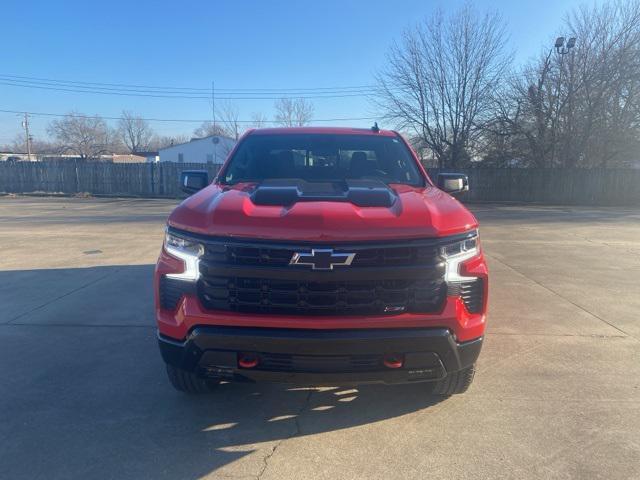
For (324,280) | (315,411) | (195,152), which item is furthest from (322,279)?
(195,152)

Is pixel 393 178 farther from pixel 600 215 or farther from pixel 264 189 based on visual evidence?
pixel 600 215

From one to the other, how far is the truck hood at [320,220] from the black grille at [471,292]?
12.4 inches

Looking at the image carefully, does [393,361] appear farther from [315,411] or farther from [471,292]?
[315,411]

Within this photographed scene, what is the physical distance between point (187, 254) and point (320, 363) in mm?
999

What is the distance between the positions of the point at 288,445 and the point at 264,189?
1.63 meters

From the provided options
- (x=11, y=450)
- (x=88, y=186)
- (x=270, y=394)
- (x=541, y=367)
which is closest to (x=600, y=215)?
(x=541, y=367)

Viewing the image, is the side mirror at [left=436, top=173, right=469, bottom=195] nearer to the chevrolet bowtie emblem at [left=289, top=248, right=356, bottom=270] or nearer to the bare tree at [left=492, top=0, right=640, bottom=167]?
the chevrolet bowtie emblem at [left=289, top=248, right=356, bottom=270]

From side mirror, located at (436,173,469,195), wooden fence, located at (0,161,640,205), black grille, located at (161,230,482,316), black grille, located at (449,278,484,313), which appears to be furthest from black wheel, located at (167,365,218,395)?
wooden fence, located at (0,161,640,205)

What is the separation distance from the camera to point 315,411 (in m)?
3.30

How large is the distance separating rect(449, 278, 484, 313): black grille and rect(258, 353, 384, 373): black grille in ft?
1.95

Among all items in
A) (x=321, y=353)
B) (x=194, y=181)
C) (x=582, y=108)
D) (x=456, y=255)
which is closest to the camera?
(x=321, y=353)

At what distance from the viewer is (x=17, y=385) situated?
12.1ft

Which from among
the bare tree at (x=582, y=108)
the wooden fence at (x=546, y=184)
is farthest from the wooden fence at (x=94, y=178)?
the bare tree at (x=582, y=108)

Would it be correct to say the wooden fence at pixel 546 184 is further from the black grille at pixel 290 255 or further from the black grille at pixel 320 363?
the black grille at pixel 320 363
